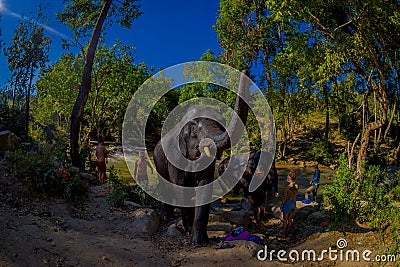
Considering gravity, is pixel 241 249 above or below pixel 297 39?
below

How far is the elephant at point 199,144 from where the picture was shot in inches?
239

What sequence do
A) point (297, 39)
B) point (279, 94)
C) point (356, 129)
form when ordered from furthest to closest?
point (356, 129) < point (279, 94) < point (297, 39)

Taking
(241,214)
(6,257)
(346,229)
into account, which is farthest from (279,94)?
(6,257)

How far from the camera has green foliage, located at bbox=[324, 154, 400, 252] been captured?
704cm

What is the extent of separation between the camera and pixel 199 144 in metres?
6.95

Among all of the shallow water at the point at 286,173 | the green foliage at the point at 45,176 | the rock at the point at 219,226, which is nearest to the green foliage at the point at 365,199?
the rock at the point at 219,226

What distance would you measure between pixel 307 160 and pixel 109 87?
14356mm

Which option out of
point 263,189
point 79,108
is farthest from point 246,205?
point 79,108

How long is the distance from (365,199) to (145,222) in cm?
470

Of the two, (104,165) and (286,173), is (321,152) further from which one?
(104,165)

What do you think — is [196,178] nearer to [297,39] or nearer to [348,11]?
[297,39]

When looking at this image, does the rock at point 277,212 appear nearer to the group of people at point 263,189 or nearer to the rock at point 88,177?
the group of people at point 263,189

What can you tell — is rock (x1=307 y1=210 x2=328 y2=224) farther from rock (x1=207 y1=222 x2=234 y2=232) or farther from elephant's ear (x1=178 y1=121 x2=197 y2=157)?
elephant's ear (x1=178 y1=121 x2=197 y2=157)

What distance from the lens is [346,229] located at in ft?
24.6
